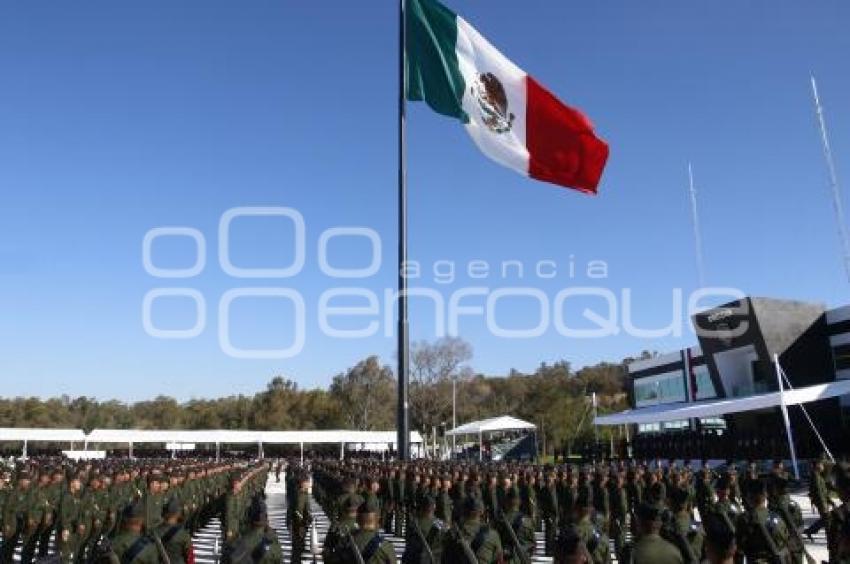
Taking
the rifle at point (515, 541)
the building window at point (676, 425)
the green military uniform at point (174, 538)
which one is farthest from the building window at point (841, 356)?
the green military uniform at point (174, 538)

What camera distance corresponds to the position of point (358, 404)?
8169cm

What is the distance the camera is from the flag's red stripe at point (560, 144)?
57.5 feet

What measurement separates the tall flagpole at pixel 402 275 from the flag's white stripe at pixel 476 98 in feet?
4.78

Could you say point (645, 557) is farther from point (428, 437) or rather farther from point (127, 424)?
point (127, 424)

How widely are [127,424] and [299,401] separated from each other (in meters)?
24.9

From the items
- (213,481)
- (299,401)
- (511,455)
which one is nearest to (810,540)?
(213,481)

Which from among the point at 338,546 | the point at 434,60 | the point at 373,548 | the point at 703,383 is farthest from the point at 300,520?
the point at 703,383

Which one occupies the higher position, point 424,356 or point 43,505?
point 424,356

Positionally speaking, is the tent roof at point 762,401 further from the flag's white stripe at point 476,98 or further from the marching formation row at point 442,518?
Result: the flag's white stripe at point 476,98

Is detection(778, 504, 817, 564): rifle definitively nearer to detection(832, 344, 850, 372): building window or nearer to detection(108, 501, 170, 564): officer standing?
detection(108, 501, 170, 564): officer standing

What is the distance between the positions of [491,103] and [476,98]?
38 cm

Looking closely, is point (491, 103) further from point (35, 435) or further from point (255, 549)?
point (35, 435)

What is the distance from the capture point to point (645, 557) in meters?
5.04

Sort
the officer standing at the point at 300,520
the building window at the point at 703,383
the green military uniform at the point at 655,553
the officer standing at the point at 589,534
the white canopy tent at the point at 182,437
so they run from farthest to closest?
the white canopy tent at the point at 182,437 → the building window at the point at 703,383 → the officer standing at the point at 300,520 → the officer standing at the point at 589,534 → the green military uniform at the point at 655,553
